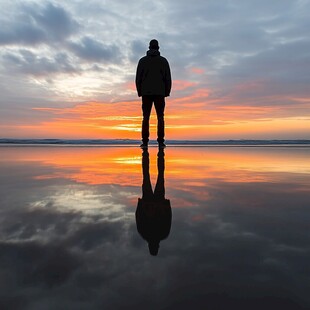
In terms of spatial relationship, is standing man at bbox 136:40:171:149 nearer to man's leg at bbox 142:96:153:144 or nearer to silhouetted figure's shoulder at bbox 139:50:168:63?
silhouetted figure's shoulder at bbox 139:50:168:63

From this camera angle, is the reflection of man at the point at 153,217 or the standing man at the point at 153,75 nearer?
the reflection of man at the point at 153,217

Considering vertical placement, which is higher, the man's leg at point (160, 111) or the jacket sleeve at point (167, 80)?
the jacket sleeve at point (167, 80)

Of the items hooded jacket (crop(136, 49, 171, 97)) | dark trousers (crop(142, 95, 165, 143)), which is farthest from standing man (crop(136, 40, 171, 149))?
dark trousers (crop(142, 95, 165, 143))

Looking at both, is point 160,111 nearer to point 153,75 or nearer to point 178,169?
point 153,75

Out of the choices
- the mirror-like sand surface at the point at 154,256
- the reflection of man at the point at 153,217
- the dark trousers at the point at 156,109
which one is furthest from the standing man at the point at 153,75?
the mirror-like sand surface at the point at 154,256

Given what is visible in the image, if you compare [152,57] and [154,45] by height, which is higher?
[154,45]

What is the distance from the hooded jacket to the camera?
7.14 meters

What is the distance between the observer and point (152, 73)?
7.14 meters

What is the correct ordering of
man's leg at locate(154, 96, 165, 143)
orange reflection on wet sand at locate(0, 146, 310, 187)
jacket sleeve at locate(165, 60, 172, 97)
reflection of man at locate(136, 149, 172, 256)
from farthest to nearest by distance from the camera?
man's leg at locate(154, 96, 165, 143) → jacket sleeve at locate(165, 60, 172, 97) → orange reflection on wet sand at locate(0, 146, 310, 187) → reflection of man at locate(136, 149, 172, 256)

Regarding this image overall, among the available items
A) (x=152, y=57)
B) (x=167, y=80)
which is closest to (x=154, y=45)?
(x=152, y=57)

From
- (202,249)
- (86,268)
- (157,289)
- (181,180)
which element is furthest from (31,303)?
(181,180)

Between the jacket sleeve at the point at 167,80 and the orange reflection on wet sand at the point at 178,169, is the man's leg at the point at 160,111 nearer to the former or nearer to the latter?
the jacket sleeve at the point at 167,80

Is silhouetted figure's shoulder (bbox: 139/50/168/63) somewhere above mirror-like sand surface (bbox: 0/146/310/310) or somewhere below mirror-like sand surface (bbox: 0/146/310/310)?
above

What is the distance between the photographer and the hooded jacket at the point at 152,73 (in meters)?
7.14
